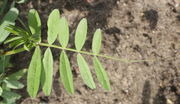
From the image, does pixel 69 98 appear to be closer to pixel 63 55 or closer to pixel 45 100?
pixel 45 100

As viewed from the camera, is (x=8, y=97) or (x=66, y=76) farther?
(x=8, y=97)

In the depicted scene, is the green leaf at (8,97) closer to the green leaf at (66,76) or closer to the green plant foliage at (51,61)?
the green plant foliage at (51,61)

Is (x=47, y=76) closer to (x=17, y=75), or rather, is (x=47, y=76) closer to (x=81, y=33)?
(x=81, y=33)

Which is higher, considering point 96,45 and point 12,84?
point 96,45

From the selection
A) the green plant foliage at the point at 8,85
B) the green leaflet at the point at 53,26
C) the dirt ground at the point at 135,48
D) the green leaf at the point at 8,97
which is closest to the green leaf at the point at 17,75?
the green plant foliage at the point at 8,85

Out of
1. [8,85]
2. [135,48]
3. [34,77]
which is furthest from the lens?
[135,48]

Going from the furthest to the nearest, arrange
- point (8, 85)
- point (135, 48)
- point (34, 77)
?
point (135, 48), point (8, 85), point (34, 77)

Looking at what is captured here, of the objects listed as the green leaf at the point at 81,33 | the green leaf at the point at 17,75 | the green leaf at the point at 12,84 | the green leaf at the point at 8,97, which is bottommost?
the green leaf at the point at 8,97

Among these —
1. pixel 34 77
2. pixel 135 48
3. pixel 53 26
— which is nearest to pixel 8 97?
pixel 34 77

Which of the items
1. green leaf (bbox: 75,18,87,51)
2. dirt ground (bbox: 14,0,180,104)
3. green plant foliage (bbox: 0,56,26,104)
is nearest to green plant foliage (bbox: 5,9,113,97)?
green leaf (bbox: 75,18,87,51)

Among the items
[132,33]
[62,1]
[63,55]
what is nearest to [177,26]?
[132,33]
